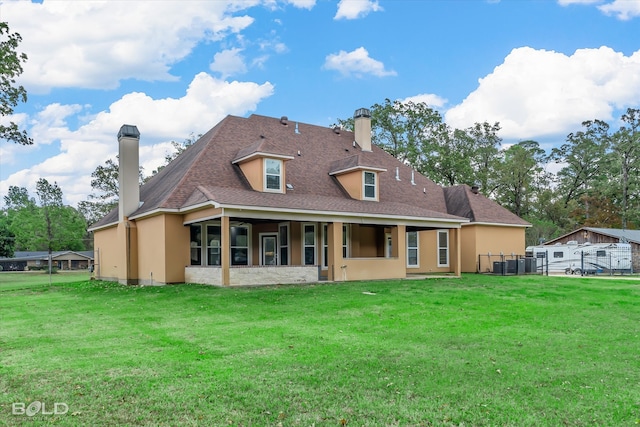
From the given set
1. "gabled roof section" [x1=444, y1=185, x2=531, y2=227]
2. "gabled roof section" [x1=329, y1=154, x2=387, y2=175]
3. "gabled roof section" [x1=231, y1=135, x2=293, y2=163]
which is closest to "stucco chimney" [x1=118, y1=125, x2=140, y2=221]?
"gabled roof section" [x1=231, y1=135, x2=293, y2=163]

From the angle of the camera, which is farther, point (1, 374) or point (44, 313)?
point (44, 313)

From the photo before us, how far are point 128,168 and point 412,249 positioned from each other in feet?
46.0

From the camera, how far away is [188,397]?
17.1 feet

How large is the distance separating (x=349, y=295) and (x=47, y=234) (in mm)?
55125

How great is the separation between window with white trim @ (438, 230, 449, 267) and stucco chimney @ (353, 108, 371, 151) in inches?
238

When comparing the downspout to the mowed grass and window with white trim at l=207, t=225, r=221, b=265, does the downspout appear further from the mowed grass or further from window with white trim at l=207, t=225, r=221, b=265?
the mowed grass

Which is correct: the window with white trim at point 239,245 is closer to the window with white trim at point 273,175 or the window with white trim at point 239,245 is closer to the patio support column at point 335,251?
the window with white trim at point 273,175

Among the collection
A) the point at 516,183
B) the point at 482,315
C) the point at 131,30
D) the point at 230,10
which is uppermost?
the point at 230,10

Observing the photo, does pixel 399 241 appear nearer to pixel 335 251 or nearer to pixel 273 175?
pixel 335 251

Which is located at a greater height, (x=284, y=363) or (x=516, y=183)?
(x=516, y=183)

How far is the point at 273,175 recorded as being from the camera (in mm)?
19672

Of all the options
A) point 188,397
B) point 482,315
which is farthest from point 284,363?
point 482,315

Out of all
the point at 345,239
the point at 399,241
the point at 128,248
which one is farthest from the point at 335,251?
the point at 128,248

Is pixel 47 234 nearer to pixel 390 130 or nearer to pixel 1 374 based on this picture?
pixel 390 130
